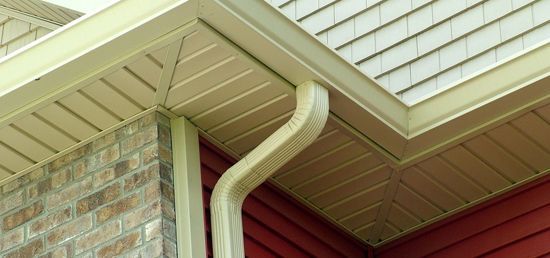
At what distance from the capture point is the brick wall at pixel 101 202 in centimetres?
616

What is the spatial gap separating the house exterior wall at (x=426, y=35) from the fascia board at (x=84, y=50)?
6.39 ft

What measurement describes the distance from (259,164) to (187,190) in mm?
356

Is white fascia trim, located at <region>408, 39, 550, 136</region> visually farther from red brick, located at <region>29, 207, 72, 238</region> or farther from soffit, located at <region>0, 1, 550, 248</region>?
red brick, located at <region>29, 207, 72, 238</region>

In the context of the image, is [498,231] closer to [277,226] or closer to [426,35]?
[277,226]

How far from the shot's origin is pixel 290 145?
20.9 ft

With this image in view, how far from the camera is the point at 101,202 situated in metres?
6.37

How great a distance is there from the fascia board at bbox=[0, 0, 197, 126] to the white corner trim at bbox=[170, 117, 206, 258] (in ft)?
1.75

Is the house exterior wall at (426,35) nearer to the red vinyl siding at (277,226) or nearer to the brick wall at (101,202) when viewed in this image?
the red vinyl siding at (277,226)

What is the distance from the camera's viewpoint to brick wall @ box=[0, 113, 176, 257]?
243 inches

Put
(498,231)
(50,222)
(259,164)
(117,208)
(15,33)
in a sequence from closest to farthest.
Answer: (117,208)
(259,164)
(50,222)
(498,231)
(15,33)

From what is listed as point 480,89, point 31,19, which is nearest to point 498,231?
point 480,89

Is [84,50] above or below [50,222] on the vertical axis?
above

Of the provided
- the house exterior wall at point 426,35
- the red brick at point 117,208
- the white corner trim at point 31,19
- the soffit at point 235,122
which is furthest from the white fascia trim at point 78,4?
the house exterior wall at point 426,35

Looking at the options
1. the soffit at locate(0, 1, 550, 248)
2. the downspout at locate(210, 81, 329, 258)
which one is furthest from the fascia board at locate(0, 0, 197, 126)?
the downspout at locate(210, 81, 329, 258)
